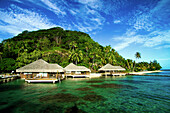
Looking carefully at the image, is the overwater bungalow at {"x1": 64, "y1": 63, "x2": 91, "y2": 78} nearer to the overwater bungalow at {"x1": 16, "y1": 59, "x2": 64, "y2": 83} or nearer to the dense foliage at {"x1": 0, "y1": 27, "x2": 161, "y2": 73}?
the dense foliage at {"x1": 0, "y1": 27, "x2": 161, "y2": 73}

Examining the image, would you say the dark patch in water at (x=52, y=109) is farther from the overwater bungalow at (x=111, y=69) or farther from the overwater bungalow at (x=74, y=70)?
the overwater bungalow at (x=111, y=69)

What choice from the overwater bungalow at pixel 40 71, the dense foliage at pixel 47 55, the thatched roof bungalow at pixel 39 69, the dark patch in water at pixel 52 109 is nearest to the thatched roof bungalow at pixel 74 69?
the dense foliage at pixel 47 55

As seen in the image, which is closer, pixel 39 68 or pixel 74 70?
pixel 39 68

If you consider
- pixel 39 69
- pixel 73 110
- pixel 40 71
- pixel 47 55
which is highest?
pixel 47 55

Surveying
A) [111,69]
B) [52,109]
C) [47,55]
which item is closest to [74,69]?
[111,69]

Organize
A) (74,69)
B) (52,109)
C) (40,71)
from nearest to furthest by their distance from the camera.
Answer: (52,109), (40,71), (74,69)

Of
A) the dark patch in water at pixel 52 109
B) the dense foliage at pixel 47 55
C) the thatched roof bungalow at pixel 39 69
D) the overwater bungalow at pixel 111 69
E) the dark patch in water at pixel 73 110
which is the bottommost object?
the dark patch in water at pixel 73 110

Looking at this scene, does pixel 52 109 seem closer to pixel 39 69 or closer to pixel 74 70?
pixel 39 69

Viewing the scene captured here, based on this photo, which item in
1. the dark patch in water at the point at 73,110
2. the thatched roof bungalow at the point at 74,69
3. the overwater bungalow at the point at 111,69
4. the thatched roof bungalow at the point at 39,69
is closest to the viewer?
the dark patch in water at the point at 73,110

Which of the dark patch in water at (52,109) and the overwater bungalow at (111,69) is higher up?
the overwater bungalow at (111,69)

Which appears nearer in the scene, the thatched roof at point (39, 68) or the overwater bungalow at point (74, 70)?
the thatched roof at point (39, 68)

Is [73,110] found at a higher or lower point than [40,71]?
lower

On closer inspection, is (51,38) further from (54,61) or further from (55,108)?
(55,108)

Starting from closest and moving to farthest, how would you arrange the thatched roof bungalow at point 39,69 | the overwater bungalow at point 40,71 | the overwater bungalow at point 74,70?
1. the overwater bungalow at point 40,71
2. the thatched roof bungalow at point 39,69
3. the overwater bungalow at point 74,70
